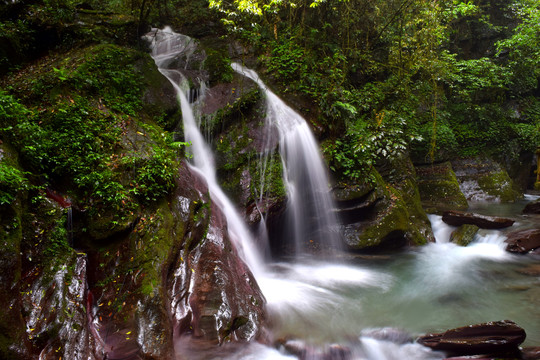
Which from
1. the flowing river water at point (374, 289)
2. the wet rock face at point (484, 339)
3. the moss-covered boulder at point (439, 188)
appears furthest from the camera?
the moss-covered boulder at point (439, 188)

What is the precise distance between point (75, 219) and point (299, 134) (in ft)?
17.2

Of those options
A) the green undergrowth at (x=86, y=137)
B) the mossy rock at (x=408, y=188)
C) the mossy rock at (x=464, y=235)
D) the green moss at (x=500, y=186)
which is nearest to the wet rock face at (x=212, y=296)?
the green undergrowth at (x=86, y=137)

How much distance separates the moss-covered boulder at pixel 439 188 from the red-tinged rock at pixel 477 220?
1851 mm

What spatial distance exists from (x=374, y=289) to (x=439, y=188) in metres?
7.50

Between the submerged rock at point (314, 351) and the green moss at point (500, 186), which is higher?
the green moss at point (500, 186)

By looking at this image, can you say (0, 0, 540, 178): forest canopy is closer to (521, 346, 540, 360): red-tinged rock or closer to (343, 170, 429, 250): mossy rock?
(343, 170, 429, 250): mossy rock

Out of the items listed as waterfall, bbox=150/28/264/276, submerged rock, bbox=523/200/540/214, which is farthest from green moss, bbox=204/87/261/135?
submerged rock, bbox=523/200/540/214

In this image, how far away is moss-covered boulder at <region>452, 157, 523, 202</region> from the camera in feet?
40.9

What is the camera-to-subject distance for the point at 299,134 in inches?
298

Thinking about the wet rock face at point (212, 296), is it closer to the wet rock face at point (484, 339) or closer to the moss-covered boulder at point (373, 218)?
the wet rock face at point (484, 339)

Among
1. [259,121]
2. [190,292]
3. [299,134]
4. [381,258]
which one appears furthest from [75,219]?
[381,258]

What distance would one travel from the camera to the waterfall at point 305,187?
738cm

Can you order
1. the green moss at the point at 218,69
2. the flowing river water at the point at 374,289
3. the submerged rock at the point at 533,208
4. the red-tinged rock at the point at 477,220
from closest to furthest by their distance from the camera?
the flowing river water at the point at 374,289, the green moss at the point at 218,69, the red-tinged rock at the point at 477,220, the submerged rock at the point at 533,208

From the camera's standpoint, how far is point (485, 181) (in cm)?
1288
